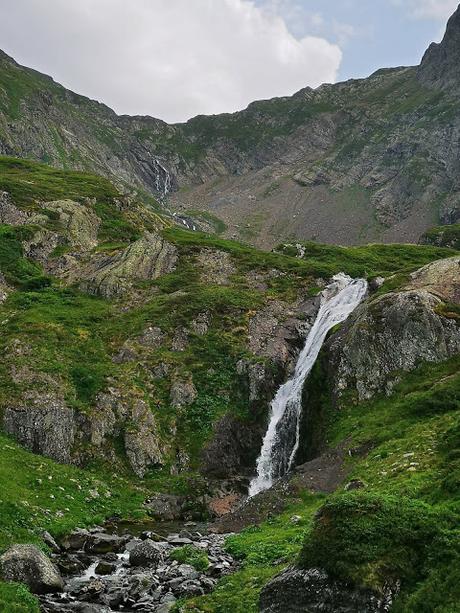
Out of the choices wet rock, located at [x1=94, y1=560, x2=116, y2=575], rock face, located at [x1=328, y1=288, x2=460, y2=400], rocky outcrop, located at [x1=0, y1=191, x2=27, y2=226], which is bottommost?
wet rock, located at [x1=94, y1=560, x2=116, y2=575]

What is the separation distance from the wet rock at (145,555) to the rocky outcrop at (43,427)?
53.3 ft

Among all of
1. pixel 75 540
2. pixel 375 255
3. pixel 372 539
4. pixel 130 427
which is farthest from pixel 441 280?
pixel 375 255

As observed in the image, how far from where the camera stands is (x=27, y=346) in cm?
4731

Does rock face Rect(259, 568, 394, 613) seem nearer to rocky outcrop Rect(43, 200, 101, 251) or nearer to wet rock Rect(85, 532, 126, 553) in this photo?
wet rock Rect(85, 532, 126, 553)

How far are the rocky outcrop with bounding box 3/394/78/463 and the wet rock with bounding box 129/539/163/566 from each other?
53.3 ft

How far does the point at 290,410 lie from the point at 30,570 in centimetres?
3071

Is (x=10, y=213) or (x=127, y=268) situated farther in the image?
(x=10, y=213)

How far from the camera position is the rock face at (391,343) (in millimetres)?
44344

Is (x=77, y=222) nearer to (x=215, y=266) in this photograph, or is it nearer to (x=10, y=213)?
(x=10, y=213)

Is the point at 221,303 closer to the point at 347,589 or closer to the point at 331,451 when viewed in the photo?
the point at 331,451

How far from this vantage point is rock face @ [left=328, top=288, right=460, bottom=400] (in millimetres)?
44344

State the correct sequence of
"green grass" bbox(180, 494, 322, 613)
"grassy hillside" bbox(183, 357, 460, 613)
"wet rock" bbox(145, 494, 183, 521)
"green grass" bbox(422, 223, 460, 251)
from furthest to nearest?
"green grass" bbox(422, 223, 460, 251), "wet rock" bbox(145, 494, 183, 521), "green grass" bbox(180, 494, 322, 613), "grassy hillside" bbox(183, 357, 460, 613)

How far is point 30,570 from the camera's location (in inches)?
786

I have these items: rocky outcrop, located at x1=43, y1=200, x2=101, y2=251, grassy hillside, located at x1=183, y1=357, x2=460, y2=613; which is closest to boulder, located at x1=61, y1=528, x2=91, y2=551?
grassy hillside, located at x1=183, y1=357, x2=460, y2=613
